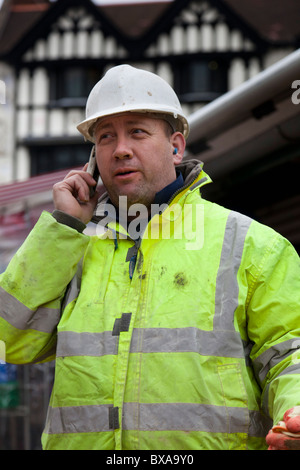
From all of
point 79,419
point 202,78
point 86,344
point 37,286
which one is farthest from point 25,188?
point 202,78

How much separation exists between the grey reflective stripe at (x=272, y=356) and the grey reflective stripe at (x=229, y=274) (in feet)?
0.50

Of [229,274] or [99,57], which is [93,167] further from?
[99,57]

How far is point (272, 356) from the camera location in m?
2.13

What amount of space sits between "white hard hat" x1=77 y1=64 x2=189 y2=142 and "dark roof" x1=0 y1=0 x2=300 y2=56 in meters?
14.3

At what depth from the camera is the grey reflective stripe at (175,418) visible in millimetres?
2076

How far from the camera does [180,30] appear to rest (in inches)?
655

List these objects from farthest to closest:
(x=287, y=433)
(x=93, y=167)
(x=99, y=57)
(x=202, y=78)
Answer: (x=99, y=57), (x=202, y=78), (x=93, y=167), (x=287, y=433)

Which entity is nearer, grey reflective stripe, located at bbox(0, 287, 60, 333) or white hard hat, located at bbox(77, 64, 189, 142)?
grey reflective stripe, located at bbox(0, 287, 60, 333)

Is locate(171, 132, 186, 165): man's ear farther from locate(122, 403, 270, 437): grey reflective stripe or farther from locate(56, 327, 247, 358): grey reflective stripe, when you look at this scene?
locate(122, 403, 270, 437): grey reflective stripe

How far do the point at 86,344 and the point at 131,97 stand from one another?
1.05m

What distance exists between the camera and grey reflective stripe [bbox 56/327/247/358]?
2145 mm

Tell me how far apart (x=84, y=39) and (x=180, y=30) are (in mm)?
2642

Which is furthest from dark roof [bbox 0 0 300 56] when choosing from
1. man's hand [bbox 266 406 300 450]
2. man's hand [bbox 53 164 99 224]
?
man's hand [bbox 266 406 300 450]

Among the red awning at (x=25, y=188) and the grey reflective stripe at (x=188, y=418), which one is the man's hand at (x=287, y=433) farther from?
the red awning at (x=25, y=188)
